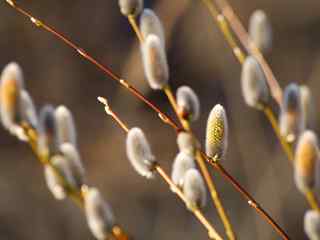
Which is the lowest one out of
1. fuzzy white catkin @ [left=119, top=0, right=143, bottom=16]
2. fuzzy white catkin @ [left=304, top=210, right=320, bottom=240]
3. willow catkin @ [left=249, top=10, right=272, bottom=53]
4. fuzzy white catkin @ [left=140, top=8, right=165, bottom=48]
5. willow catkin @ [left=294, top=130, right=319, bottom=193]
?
fuzzy white catkin @ [left=304, top=210, right=320, bottom=240]

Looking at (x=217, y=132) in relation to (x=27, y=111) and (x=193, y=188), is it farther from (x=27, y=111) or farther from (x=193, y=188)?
(x=27, y=111)

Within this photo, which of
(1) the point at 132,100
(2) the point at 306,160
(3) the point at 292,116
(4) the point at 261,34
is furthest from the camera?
(1) the point at 132,100

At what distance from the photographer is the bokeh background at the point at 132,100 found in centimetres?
212

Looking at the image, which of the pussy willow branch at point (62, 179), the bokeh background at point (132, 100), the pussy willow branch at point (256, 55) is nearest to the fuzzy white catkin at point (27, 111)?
the pussy willow branch at point (62, 179)

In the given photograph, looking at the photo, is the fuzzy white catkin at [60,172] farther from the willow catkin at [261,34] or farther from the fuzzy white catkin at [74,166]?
the willow catkin at [261,34]

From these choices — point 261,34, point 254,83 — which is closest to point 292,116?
point 254,83

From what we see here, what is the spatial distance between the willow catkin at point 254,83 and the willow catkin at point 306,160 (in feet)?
0.41

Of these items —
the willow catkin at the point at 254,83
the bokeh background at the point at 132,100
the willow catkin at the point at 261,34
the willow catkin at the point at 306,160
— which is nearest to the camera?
the willow catkin at the point at 306,160

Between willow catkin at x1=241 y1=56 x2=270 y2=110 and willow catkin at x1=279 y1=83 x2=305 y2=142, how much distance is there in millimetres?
21

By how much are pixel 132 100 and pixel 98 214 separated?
5.37ft

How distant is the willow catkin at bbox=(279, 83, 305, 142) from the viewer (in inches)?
26.5

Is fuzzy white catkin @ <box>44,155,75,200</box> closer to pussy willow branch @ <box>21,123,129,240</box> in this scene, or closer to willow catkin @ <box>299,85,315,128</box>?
pussy willow branch @ <box>21,123,129,240</box>

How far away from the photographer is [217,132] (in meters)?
0.64

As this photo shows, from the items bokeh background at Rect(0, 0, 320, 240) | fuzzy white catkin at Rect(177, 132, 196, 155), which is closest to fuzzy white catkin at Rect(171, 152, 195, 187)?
fuzzy white catkin at Rect(177, 132, 196, 155)
